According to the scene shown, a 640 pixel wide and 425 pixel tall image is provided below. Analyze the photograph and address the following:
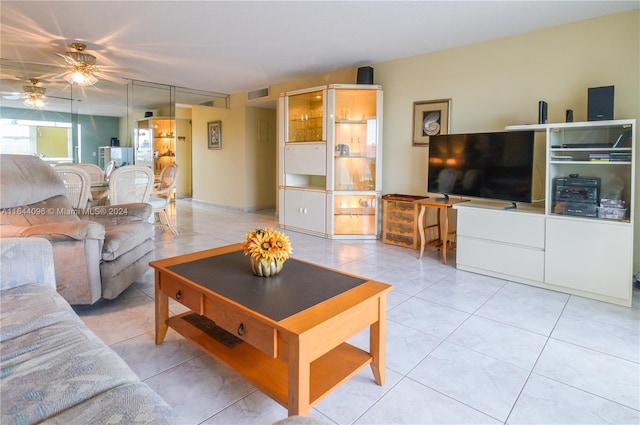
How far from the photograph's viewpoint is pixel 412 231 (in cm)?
453

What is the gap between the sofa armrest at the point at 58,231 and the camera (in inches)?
90.7

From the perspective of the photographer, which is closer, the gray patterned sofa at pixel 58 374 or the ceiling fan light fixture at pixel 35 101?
the gray patterned sofa at pixel 58 374

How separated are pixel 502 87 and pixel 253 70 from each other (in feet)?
11.5

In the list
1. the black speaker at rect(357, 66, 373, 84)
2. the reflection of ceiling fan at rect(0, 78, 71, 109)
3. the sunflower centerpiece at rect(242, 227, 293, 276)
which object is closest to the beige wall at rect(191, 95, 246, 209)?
the reflection of ceiling fan at rect(0, 78, 71, 109)

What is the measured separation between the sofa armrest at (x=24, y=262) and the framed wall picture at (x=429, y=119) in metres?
4.06

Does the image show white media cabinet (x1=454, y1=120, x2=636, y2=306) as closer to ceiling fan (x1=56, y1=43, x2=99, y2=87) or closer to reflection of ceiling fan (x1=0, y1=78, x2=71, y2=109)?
ceiling fan (x1=56, y1=43, x2=99, y2=87)

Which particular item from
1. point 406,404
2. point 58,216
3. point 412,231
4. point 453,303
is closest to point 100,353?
point 406,404

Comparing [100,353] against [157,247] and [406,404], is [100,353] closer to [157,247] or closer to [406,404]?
[406,404]

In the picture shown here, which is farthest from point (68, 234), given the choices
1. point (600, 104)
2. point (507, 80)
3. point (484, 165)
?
point (507, 80)

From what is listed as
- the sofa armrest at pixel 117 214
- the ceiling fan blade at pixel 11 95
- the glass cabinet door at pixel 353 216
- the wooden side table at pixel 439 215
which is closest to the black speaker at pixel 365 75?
the glass cabinet door at pixel 353 216

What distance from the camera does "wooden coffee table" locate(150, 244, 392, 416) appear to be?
1342 millimetres

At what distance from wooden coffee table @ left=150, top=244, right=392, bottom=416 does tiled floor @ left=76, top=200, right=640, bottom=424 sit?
0.54 ft

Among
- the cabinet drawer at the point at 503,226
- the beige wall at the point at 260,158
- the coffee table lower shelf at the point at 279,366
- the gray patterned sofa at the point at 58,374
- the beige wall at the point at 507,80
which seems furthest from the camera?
the beige wall at the point at 260,158

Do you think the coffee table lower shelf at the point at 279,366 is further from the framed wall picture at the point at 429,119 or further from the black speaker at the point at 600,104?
the framed wall picture at the point at 429,119
